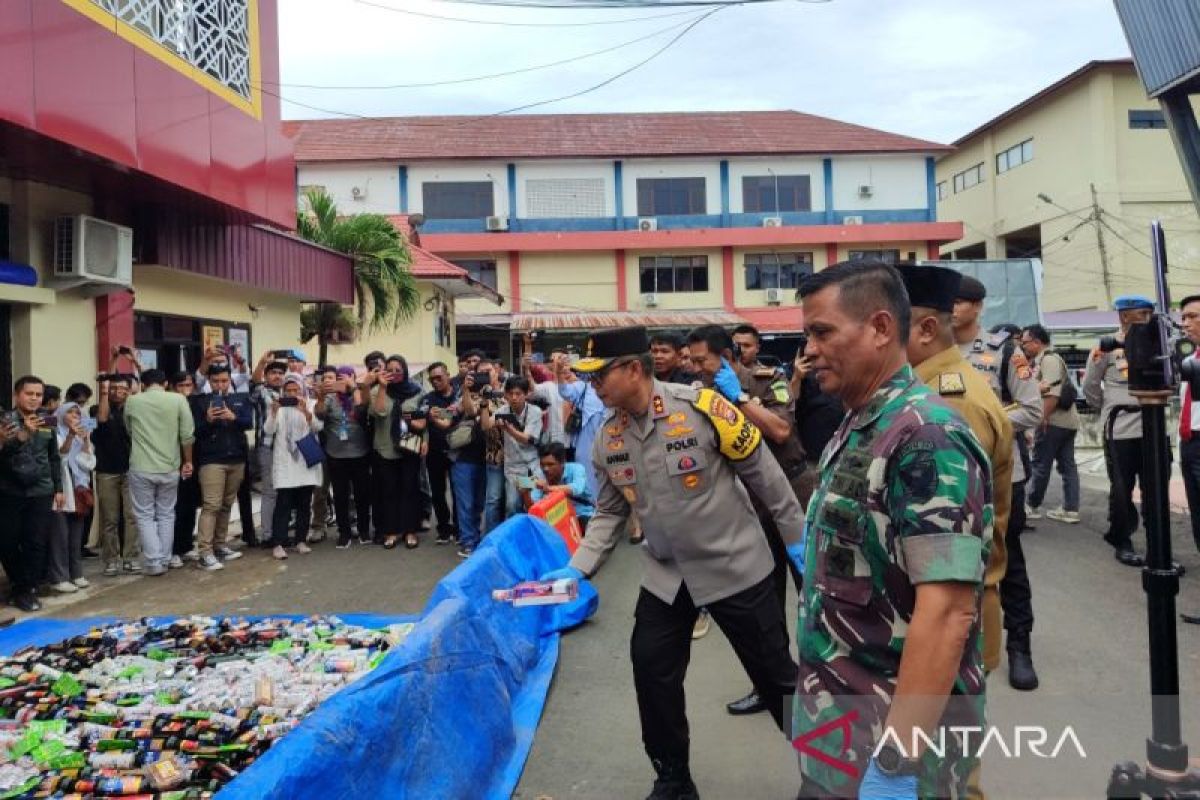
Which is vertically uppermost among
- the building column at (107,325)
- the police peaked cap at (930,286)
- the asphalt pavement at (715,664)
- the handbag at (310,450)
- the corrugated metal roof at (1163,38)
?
the corrugated metal roof at (1163,38)

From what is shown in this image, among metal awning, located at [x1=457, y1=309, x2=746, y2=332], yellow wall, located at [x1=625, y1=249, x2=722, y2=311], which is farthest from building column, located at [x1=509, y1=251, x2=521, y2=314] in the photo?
yellow wall, located at [x1=625, y1=249, x2=722, y2=311]

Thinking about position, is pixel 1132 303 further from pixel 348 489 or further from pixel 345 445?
pixel 348 489

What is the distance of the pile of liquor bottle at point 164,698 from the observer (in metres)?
3.30

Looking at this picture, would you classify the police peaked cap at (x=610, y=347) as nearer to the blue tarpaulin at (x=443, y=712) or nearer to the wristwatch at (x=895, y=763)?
the blue tarpaulin at (x=443, y=712)

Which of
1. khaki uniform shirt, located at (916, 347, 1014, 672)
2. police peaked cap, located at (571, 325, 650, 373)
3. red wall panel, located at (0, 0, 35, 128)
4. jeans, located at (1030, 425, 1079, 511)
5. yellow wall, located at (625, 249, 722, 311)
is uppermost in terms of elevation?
yellow wall, located at (625, 249, 722, 311)

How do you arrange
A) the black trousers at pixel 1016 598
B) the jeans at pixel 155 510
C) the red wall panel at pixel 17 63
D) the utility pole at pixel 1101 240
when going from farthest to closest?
1. the utility pole at pixel 1101 240
2. the jeans at pixel 155 510
3. the red wall panel at pixel 17 63
4. the black trousers at pixel 1016 598

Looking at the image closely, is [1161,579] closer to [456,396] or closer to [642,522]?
[642,522]

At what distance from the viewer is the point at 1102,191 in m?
29.3

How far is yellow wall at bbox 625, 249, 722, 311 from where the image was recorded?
1255 inches

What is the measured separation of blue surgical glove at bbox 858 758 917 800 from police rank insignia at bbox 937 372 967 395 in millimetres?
1554

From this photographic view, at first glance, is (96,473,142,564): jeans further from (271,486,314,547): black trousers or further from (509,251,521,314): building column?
(509,251,521,314): building column

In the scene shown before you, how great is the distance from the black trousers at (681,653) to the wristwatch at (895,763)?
1.52 metres

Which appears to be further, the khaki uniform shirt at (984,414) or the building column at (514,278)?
the building column at (514,278)

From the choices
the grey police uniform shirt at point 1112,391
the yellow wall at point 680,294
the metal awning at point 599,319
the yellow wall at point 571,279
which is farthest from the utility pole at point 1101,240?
the grey police uniform shirt at point 1112,391
